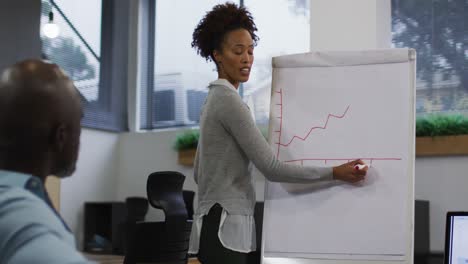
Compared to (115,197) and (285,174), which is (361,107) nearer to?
(285,174)

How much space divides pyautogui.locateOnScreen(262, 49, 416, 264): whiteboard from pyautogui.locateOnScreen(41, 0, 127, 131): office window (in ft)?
14.2

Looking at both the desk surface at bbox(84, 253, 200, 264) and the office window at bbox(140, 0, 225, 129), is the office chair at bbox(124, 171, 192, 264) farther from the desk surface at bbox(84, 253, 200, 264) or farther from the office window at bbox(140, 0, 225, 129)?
the office window at bbox(140, 0, 225, 129)

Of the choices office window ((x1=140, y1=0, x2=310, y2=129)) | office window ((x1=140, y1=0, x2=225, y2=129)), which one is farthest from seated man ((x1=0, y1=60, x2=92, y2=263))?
office window ((x1=140, y1=0, x2=225, y2=129))

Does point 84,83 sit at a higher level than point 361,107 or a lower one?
higher

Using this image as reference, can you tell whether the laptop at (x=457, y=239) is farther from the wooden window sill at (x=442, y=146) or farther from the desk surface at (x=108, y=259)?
the desk surface at (x=108, y=259)

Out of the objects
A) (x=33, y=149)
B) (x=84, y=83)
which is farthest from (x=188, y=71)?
(x=33, y=149)

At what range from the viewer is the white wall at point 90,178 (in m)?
6.12

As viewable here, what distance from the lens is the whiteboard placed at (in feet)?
6.79

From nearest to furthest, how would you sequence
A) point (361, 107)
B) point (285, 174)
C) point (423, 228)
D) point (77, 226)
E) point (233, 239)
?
point (233, 239) → point (285, 174) → point (361, 107) → point (423, 228) → point (77, 226)

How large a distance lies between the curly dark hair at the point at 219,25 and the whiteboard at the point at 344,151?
1.18 feet

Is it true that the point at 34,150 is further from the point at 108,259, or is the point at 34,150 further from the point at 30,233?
the point at 108,259

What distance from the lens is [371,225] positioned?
2078 millimetres

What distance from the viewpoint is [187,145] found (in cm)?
598

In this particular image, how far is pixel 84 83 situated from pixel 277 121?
4.57 m
